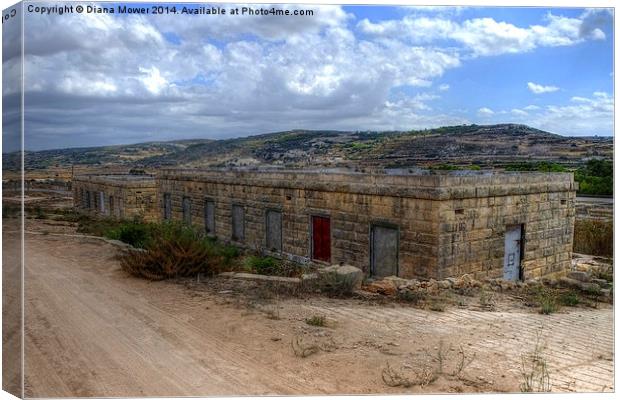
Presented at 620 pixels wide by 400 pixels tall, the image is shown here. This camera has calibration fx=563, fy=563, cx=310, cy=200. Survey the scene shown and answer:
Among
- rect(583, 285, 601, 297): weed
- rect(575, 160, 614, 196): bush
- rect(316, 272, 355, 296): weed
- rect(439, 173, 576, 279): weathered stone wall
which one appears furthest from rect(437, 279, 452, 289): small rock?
rect(575, 160, 614, 196): bush

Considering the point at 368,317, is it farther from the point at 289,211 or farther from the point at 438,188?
the point at 289,211

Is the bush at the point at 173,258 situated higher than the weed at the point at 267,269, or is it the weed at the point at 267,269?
the bush at the point at 173,258

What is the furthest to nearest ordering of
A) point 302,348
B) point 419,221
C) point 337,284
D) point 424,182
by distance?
1. point 419,221
2. point 424,182
3. point 337,284
4. point 302,348

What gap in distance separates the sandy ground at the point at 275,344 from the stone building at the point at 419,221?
2544 mm

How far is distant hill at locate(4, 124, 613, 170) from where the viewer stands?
691 cm

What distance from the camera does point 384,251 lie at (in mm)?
10703

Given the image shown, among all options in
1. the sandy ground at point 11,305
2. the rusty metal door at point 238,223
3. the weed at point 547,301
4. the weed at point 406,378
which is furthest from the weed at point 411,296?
the rusty metal door at point 238,223

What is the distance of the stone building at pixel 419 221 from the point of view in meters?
9.81

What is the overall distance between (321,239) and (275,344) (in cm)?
672

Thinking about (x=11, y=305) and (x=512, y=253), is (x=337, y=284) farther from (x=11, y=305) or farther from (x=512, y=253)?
(x=512, y=253)

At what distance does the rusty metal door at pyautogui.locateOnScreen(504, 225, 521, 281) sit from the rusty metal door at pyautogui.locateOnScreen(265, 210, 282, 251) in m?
5.23

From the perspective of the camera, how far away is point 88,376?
500 cm

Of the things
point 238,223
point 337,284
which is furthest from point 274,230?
point 337,284

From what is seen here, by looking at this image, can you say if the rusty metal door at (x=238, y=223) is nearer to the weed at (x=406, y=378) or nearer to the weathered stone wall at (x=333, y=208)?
the weathered stone wall at (x=333, y=208)
